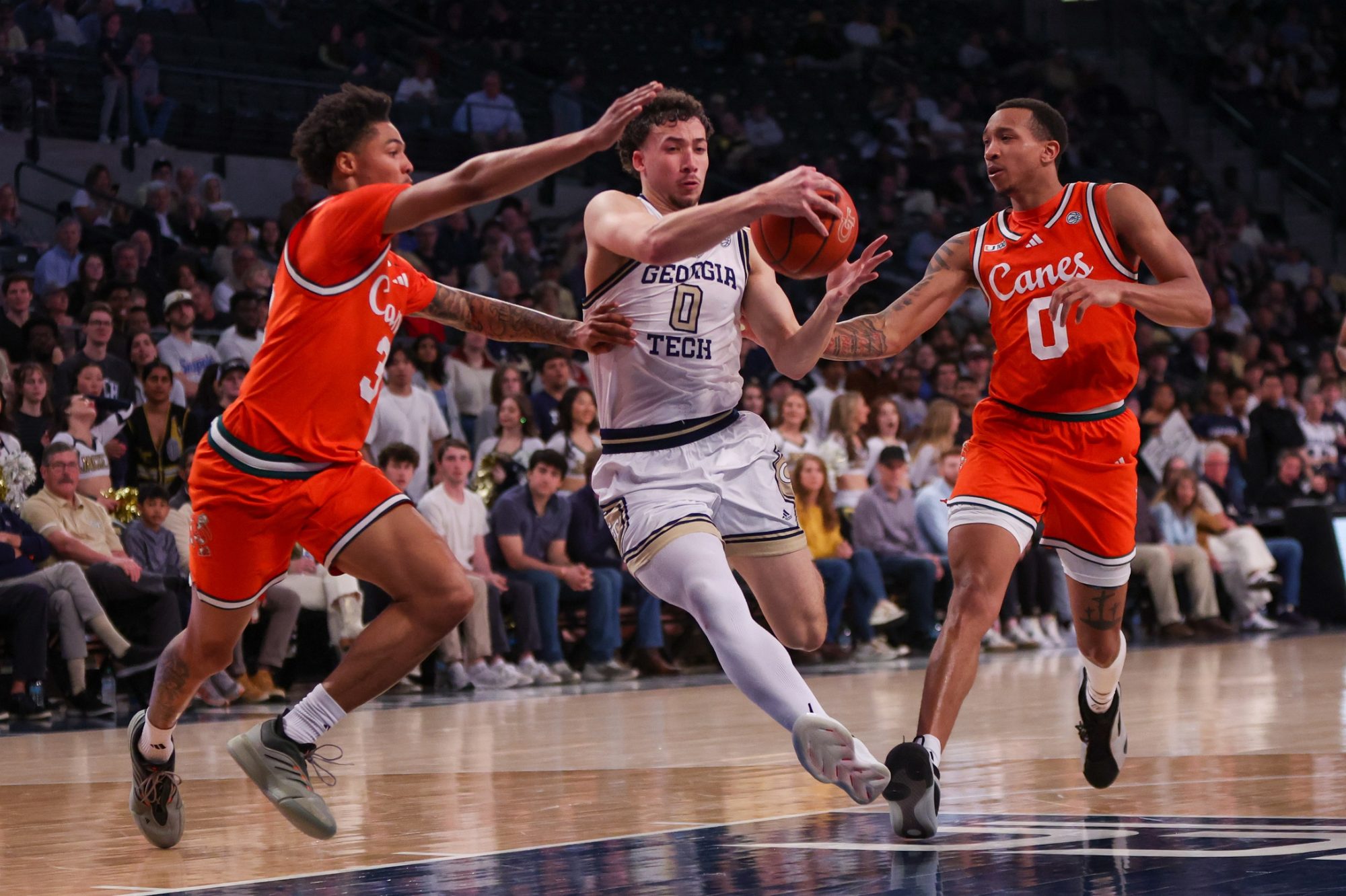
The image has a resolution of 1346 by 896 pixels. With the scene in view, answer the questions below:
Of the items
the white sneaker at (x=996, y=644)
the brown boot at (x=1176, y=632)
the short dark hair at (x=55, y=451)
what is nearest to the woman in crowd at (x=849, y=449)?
the white sneaker at (x=996, y=644)

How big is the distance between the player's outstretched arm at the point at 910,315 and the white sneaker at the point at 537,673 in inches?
223

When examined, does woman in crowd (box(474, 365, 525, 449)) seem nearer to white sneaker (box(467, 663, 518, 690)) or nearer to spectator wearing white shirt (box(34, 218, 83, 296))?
white sneaker (box(467, 663, 518, 690))

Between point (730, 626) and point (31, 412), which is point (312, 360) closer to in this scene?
point (730, 626)

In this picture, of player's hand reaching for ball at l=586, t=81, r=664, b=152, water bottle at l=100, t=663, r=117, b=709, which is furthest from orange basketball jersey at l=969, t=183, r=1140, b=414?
water bottle at l=100, t=663, r=117, b=709

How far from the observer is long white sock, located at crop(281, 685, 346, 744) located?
468cm

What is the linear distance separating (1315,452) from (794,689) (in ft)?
40.3

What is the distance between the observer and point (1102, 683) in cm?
546

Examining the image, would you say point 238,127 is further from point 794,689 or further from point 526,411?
point 794,689

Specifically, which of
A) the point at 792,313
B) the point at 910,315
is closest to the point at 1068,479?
the point at 910,315

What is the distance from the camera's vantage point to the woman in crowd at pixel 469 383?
1206cm

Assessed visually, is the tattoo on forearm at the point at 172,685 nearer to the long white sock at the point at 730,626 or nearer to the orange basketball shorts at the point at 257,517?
the orange basketball shorts at the point at 257,517

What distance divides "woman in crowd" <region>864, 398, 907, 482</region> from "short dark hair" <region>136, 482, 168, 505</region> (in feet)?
17.2

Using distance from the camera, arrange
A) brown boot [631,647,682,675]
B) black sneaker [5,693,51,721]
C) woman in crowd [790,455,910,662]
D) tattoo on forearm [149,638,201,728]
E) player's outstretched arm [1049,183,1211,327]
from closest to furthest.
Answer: tattoo on forearm [149,638,201,728]
player's outstretched arm [1049,183,1211,327]
black sneaker [5,693,51,721]
brown boot [631,647,682,675]
woman in crowd [790,455,910,662]

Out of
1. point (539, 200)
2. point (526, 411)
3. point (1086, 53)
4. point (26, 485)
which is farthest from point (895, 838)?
point (1086, 53)
